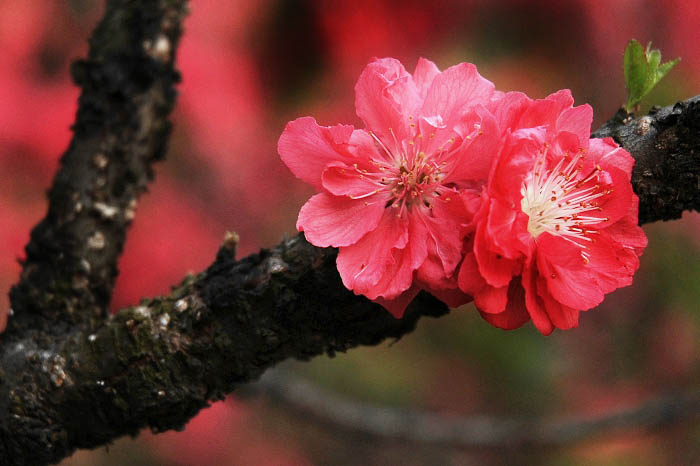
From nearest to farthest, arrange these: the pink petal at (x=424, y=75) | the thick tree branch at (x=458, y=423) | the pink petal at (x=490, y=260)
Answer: the pink petal at (x=490, y=260) < the pink petal at (x=424, y=75) < the thick tree branch at (x=458, y=423)

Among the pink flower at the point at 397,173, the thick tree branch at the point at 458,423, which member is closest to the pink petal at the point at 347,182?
the pink flower at the point at 397,173

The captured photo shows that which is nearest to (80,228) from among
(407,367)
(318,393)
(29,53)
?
(318,393)

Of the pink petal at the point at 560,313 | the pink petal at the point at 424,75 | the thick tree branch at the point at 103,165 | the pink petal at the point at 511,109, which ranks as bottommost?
the pink petal at the point at 560,313

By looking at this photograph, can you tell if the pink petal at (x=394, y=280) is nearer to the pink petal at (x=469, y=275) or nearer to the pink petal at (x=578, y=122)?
the pink petal at (x=469, y=275)

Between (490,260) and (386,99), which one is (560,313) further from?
(386,99)

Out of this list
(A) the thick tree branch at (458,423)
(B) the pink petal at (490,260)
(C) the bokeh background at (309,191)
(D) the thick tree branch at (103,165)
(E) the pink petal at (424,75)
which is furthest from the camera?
(C) the bokeh background at (309,191)

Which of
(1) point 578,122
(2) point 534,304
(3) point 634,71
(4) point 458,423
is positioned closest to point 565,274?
(2) point 534,304

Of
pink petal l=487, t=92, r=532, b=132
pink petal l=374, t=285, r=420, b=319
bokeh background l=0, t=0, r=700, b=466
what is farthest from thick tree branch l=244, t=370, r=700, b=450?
pink petal l=487, t=92, r=532, b=132

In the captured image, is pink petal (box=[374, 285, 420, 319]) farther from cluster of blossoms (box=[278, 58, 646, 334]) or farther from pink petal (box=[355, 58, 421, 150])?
pink petal (box=[355, 58, 421, 150])

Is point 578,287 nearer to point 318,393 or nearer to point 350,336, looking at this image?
point 350,336
